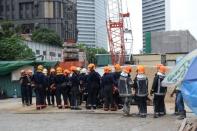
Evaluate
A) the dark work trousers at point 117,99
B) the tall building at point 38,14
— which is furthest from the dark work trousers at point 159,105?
the tall building at point 38,14

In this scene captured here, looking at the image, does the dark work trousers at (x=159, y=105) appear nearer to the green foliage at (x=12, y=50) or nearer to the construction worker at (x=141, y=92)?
the construction worker at (x=141, y=92)

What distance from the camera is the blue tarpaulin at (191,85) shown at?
405 inches

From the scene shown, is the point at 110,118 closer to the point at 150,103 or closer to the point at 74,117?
the point at 74,117

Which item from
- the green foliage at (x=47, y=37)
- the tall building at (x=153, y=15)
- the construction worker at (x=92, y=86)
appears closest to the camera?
the construction worker at (x=92, y=86)

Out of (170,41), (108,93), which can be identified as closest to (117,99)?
(108,93)

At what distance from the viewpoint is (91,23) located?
474 feet

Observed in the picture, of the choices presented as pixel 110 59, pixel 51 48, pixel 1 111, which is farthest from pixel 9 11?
pixel 1 111

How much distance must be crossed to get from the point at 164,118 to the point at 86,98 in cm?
560

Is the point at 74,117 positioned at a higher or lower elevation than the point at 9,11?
lower

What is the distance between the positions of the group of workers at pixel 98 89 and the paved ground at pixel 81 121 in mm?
581

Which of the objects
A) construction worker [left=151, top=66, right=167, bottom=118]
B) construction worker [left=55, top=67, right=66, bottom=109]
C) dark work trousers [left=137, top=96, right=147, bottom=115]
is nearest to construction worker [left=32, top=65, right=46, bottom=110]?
construction worker [left=55, top=67, right=66, bottom=109]

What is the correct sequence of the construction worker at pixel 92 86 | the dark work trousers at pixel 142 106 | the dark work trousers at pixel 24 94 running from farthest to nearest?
1. the dark work trousers at pixel 24 94
2. the construction worker at pixel 92 86
3. the dark work trousers at pixel 142 106

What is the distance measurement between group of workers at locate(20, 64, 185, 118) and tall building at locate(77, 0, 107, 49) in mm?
111817

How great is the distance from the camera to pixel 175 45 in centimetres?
6619
